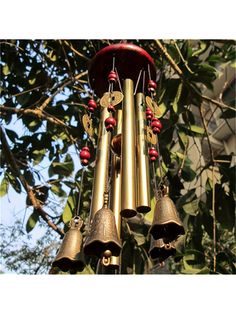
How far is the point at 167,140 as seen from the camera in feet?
6.83

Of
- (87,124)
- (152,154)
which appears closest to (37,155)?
(87,124)

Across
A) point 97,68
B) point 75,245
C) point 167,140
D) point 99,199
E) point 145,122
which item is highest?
point 167,140

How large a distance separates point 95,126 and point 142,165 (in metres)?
0.85

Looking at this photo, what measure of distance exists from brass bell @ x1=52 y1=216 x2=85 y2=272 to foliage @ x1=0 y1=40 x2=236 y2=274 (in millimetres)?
737

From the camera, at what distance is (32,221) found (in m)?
2.13

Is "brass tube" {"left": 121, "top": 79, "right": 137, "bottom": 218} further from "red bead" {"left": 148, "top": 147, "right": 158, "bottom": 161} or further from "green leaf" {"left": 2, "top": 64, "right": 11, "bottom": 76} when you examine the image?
"green leaf" {"left": 2, "top": 64, "right": 11, "bottom": 76}

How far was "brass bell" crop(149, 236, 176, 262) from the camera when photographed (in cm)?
101

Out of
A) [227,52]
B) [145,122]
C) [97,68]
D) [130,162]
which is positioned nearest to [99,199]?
[130,162]

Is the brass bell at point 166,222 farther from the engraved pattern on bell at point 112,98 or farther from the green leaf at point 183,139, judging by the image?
the green leaf at point 183,139

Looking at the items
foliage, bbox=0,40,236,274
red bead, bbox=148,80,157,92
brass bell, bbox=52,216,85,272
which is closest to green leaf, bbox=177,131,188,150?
foliage, bbox=0,40,236,274

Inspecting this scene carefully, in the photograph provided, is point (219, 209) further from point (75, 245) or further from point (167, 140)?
point (75, 245)

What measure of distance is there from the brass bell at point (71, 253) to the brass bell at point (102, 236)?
47 millimetres

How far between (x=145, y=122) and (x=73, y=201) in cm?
77

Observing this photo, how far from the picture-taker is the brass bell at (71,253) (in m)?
0.91
